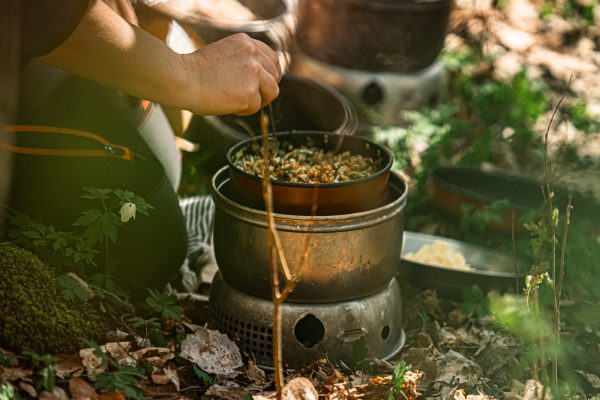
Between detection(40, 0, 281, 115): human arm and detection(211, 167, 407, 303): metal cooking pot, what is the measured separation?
0.42 metres

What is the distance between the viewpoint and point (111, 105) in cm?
365

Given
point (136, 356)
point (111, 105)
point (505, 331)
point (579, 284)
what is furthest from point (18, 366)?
point (579, 284)

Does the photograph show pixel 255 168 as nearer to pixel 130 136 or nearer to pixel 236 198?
pixel 236 198

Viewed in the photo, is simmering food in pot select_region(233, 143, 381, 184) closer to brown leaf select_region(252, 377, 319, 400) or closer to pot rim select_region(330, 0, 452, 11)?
brown leaf select_region(252, 377, 319, 400)

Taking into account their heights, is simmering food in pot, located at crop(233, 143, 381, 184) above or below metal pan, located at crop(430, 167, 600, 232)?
above

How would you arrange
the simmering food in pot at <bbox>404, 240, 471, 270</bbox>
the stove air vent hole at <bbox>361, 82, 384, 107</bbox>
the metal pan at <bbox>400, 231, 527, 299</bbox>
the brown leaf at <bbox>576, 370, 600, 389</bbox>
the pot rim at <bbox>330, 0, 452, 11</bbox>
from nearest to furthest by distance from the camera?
the brown leaf at <bbox>576, 370, 600, 389</bbox> → the metal pan at <bbox>400, 231, 527, 299</bbox> → the simmering food in pot at <bbox>404, 240, 471, 270</bbox> → the pot rim at <bbox>330, 0, 452, 11</bbox> → the stove air vent hole at <bbox>361, 82, 384, 107</bbox>

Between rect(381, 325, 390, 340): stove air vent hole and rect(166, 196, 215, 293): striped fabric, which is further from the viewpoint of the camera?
rect(166, 196, 215, 293): striped fabric

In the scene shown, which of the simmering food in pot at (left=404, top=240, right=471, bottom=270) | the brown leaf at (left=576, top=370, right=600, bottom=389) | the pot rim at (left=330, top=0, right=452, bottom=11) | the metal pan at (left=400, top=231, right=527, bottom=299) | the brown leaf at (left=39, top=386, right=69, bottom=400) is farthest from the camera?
the pot rim at (left=330, top=0, right=452, bottom=11)

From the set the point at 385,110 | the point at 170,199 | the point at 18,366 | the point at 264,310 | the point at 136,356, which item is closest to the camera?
the point at 18,366

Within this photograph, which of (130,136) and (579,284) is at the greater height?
(130,136)

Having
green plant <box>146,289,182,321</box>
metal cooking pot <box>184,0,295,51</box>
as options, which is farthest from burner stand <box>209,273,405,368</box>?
metal cooking pot <box>184,0,295,51</box>

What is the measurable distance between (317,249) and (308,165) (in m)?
0.44

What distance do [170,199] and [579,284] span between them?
1.72 meters

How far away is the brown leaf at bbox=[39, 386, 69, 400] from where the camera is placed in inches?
97.7
